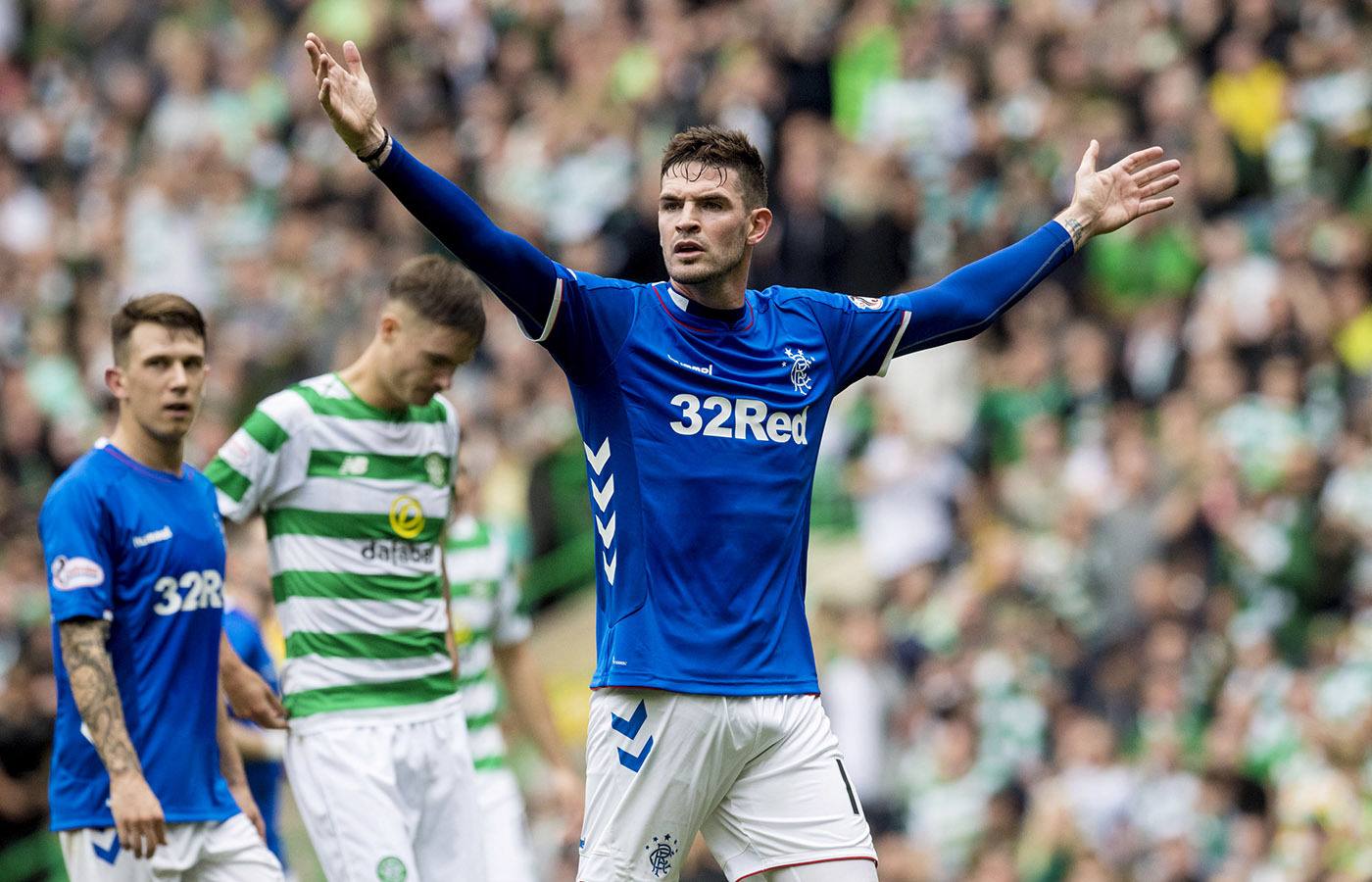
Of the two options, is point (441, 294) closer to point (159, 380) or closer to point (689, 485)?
point (159, 380)

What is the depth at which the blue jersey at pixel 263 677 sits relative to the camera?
30.8 feet

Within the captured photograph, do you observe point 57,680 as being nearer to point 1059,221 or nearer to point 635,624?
point 635,624

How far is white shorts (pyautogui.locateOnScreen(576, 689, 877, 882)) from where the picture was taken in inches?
248

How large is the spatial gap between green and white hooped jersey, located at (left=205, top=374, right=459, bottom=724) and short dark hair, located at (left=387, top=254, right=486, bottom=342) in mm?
445

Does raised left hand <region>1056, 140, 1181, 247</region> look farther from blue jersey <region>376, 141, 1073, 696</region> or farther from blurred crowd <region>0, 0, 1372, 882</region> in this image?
blurred crowd <region>0, 0, 1372, 882</region>

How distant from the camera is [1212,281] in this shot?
14523mm

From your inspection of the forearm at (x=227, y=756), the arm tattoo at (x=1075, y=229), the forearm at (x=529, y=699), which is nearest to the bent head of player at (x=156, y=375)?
the forearm at (x=227, y=756)

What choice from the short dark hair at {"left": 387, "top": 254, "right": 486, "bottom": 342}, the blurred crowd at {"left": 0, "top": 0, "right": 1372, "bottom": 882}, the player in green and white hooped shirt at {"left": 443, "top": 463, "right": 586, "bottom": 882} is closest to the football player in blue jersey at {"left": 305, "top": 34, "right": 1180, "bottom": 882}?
the short dark hair at {"left": 387, "top": 254, "right": 486, "bottom": 342}

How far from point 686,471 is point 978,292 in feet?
4.30

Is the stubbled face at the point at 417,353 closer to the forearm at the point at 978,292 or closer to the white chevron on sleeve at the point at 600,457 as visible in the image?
the white chevron on sleeve at the point at 600,457

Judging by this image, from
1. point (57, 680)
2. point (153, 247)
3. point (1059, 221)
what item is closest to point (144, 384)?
point (57, 680)

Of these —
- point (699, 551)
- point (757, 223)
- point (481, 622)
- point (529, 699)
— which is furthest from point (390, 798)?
point (757, 223)

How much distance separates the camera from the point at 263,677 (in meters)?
8.98

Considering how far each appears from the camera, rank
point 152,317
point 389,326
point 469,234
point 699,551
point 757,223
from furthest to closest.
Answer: point 389,326
point 152,317
point 757,223
point 699,551
point 469,234
